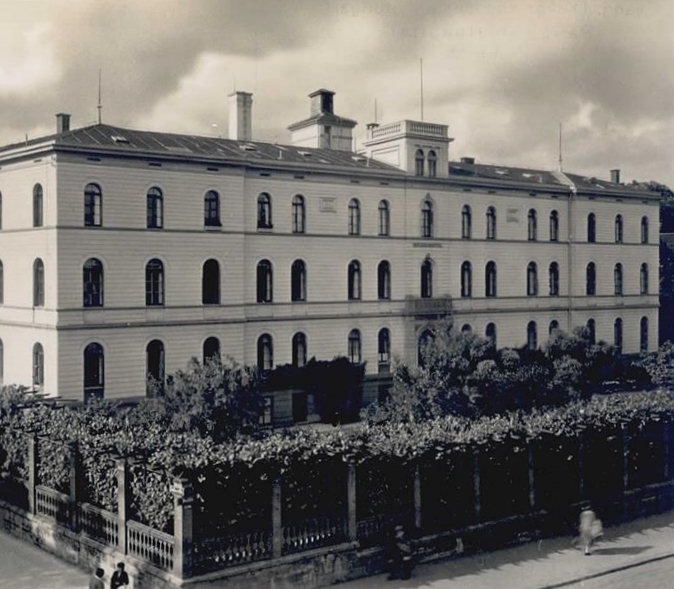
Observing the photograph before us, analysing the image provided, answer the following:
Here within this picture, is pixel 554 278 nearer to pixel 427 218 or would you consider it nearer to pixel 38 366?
pixel 427 218

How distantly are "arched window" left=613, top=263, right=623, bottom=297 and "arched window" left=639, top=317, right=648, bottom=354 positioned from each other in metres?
3.15

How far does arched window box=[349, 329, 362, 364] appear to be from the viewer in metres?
48.9

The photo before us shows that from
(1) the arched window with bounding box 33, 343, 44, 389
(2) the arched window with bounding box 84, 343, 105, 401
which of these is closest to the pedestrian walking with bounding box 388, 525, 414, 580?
(2) the arched window with bounding box 84, 343, 105, 401

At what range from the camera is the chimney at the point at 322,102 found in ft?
183

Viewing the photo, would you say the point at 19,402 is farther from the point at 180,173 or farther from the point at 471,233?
the point at 471,233

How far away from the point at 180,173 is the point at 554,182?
85.0 ft

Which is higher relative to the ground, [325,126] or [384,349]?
[325,126]

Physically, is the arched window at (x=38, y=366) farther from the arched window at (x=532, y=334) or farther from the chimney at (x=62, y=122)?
the arched window at (x=532, y=334)

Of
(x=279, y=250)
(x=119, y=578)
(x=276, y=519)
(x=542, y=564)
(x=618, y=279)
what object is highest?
(x=279, y=250)

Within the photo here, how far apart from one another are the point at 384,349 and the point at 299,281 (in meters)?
6.40

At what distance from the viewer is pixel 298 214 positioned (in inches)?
1842

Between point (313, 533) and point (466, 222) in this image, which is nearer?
point (313, 533)

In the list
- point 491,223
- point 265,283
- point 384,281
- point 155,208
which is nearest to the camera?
point 155,208

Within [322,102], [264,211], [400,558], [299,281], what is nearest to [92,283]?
[264,211]
